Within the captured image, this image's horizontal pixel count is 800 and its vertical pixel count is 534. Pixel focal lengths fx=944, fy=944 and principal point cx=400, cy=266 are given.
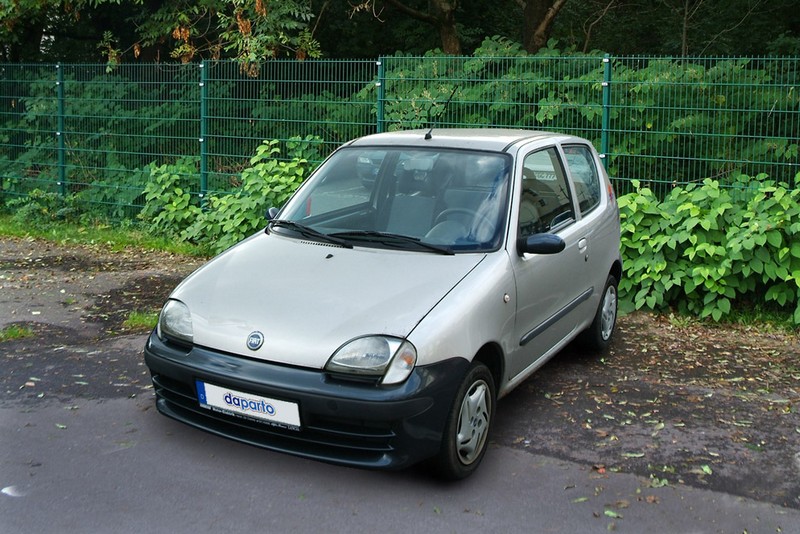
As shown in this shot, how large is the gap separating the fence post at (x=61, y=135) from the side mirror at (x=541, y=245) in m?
9.21

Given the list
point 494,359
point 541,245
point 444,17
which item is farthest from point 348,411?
point 444,17

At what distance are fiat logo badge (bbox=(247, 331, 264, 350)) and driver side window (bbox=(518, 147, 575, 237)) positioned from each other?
5.37ft

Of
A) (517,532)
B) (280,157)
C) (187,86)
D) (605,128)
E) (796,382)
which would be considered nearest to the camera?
(517,532)

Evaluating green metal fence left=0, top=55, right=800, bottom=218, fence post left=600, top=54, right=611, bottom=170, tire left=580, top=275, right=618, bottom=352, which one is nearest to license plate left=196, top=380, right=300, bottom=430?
tire left=580, top=275, right=618, bottom=352

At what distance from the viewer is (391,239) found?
518cm

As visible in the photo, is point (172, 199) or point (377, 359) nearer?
point (377, 359)

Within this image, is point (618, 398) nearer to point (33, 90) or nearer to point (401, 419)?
point (401, 419)

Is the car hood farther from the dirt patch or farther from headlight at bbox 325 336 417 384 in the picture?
the dirt patch

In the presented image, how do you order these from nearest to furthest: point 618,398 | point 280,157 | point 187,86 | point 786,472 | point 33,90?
point 786,472 < point 618,398 < point 280,157 < point 187,86 < point 33,90

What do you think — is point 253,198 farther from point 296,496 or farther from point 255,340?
point 296,496

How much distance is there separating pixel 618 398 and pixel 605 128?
3.64 metres

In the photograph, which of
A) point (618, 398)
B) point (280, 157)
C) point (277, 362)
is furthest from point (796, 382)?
point (280, 157)

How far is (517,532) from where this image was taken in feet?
13.3

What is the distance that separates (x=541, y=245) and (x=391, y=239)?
0.81 meters
